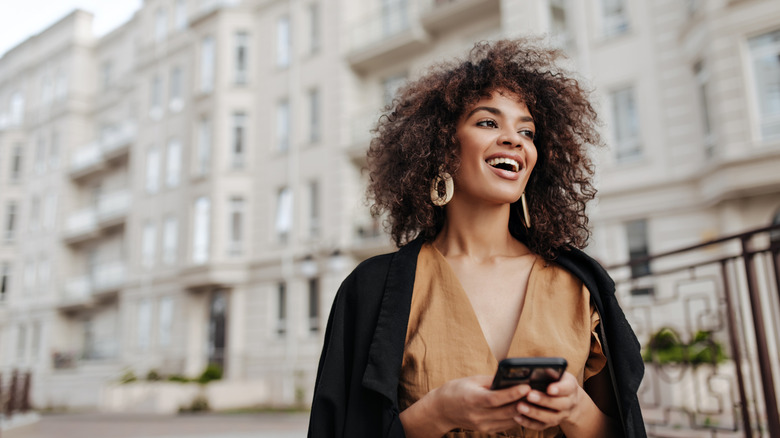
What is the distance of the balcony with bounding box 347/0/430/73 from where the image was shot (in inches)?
693

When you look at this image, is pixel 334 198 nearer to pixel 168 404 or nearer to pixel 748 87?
pixel 168 404

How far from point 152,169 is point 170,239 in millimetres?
3431

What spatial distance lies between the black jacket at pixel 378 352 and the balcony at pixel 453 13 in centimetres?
1566

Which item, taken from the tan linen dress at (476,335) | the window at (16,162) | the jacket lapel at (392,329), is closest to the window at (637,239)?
the tan linen dress at (476,335)

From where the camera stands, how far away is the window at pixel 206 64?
2258 cm

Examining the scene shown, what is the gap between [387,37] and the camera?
18.0 meters

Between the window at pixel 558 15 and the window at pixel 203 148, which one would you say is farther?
the window at pixel 203 148

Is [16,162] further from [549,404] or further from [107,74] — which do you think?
[549,404]

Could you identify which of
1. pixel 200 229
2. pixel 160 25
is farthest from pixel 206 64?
pixel 200 229

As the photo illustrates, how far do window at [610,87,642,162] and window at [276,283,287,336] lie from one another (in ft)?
36.2

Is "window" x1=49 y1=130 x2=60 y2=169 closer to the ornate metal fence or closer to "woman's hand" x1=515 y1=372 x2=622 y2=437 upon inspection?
the ornate metal fence

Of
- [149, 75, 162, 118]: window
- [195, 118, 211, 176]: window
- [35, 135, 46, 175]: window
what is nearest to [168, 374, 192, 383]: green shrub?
[195, 118, 211, 176]: window

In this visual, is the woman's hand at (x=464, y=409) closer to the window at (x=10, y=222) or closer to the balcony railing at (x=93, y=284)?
the balcony railing at (x=93, y=284)

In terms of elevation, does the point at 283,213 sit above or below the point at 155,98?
below
